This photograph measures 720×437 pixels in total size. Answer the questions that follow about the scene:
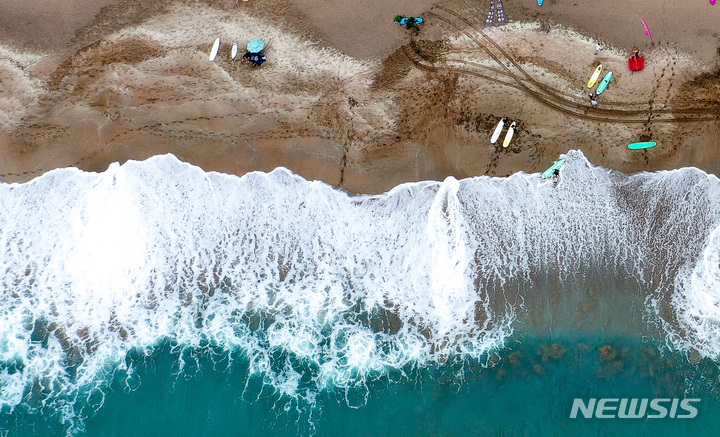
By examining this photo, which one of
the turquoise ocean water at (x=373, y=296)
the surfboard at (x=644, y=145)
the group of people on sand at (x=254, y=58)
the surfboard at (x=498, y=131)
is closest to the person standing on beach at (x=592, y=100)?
the surfboard at (x=644, y=145)

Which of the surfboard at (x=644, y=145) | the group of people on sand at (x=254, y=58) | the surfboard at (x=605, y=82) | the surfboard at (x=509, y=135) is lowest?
the surfboard at (x=509, y=135)

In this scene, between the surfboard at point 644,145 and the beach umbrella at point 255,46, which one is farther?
the surfboard at point 644,145

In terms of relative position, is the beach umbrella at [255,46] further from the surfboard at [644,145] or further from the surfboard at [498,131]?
the surfboard at [644,145]

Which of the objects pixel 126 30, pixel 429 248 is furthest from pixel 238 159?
pixel 429 248

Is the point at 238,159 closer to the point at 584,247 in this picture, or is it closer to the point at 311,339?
the point at 311,339

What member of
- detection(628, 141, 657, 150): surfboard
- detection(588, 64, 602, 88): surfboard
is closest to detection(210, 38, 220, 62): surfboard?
detection(588, 64, 602, 88): surfboard

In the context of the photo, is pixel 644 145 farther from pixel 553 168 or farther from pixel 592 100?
pixel 553 168
